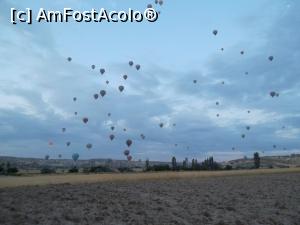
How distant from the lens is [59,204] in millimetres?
30734

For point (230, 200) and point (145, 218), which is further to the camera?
point (230, 200)

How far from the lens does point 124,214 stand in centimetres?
3033

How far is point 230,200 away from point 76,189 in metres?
13.1

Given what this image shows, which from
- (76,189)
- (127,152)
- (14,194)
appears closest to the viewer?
(14,194)

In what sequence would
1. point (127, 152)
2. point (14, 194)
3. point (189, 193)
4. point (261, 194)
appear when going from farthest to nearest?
point (127, 152)
point (261, 194)
point (189, 193)
point (14, 194)

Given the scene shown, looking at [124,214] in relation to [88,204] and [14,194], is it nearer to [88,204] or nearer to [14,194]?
[88,204]

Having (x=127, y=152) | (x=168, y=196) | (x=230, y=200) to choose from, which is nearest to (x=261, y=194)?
(x=230, y=200)

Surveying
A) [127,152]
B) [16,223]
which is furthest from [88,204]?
[127,152]

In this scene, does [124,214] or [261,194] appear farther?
[261,194]

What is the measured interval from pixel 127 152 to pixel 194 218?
1791 inches

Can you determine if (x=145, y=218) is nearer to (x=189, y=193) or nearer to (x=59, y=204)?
(x=59, y=204)

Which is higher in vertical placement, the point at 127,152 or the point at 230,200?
the point at 127,152

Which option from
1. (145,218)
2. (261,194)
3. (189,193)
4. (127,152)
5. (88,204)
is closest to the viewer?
(145,218)

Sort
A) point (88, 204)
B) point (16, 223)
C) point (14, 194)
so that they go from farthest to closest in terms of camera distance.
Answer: point (14, 194) < point (88, 204) < point (16, 223)
